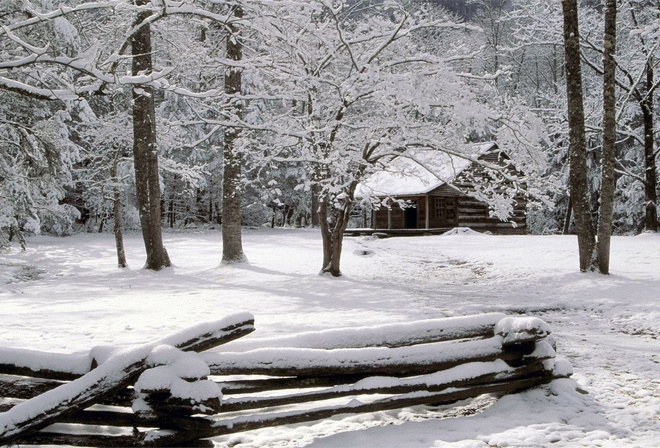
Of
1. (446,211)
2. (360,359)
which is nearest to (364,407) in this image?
(360,359)

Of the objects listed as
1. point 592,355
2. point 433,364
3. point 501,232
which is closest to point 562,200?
point 501,232

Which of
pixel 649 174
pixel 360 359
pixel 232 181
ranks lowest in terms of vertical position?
pixel 360 359

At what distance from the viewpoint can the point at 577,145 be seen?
12727 millimetres

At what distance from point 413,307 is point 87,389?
7.07 metres

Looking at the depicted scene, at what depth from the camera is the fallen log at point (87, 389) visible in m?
3.57

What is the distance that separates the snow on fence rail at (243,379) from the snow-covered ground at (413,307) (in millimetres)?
271

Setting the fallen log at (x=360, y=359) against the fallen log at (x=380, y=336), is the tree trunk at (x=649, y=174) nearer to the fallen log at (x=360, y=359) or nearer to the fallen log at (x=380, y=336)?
the fallen log at (x=360, y=359)

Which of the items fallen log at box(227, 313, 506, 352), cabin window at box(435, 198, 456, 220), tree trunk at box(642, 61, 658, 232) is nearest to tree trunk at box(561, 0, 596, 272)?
fallen log at box(227, 313, 506, 352)

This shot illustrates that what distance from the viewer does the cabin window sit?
3253cm

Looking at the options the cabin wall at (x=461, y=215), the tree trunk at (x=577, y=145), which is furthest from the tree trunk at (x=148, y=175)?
the cabin wall at (x=461, y=215)

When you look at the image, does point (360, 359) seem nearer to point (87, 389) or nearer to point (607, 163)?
point (87, 389)

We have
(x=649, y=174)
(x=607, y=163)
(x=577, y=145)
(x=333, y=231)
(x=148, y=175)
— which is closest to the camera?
(x=607, y=163)

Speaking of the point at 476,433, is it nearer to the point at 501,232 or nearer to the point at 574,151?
the point at 574,151

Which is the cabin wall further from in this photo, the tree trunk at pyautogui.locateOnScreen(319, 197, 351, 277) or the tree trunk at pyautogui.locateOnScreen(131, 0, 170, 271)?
the tree trunk at pyautogui.locateOnScreen(131, 0, 170, 271)
